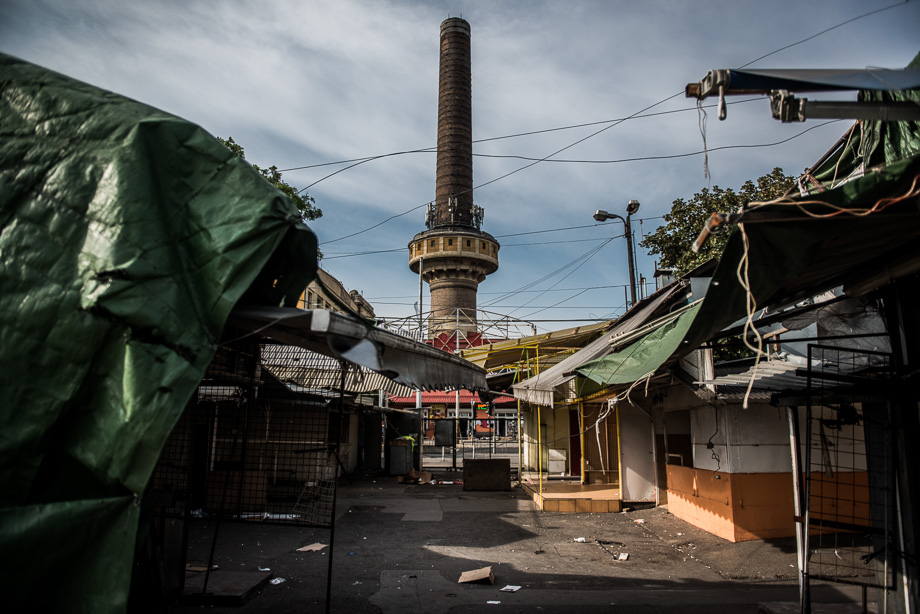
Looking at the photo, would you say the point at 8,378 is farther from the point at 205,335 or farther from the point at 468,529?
the point at 468,529

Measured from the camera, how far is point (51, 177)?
3.00 meters

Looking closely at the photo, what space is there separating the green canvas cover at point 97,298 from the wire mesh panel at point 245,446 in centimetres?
166

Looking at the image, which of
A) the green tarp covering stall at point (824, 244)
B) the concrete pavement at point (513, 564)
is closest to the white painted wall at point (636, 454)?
the concrete pavement at point (513, 564)

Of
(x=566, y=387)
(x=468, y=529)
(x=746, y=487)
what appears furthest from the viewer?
(x=566, y=387)

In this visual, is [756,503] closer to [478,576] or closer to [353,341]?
[478,576]

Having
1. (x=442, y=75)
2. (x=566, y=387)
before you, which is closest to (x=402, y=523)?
(x=566, y=387)

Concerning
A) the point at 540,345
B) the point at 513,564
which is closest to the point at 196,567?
the point at 513,564

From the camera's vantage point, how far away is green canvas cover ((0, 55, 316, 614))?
101 inches

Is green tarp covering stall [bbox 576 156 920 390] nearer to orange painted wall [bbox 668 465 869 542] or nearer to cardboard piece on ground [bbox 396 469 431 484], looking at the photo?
orange painted wall [bbox 668 465 869 542]

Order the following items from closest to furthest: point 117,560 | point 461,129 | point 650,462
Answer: point 117,560
point 650,462
point 461,129

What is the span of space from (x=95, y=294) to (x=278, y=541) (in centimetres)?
785

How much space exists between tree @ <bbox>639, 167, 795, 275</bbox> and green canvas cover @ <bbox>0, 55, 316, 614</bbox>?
13705 mm

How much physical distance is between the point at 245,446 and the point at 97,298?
108 inches

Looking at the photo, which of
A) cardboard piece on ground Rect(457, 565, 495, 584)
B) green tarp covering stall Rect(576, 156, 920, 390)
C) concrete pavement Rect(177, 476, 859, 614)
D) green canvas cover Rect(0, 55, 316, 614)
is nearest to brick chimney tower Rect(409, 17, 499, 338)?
concrete pavement Rect(177, 476, 859, 614)
